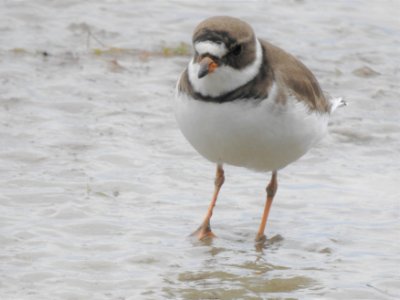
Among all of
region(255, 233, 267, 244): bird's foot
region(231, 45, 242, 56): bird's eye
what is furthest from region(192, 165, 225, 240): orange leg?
region(231, 45, 242, 56): bird's eye

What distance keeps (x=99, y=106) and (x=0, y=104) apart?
932 millimetres

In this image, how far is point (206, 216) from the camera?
25.4ft

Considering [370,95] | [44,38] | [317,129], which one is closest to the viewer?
[317,129]

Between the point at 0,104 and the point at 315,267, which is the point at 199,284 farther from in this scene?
the point at 0,104

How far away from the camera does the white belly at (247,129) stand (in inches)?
270

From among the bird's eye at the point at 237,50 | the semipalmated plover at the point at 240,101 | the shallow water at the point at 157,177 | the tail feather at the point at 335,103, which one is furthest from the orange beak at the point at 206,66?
the tail feather at the point at 335,103

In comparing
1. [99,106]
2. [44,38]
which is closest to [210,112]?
[99,106]

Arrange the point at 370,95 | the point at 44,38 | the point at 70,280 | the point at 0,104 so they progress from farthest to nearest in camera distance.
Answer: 1. the point at 44,38
2. the point at 370,95
3. the point at 0,104
4. the point at 70,280

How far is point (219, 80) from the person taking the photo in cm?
678

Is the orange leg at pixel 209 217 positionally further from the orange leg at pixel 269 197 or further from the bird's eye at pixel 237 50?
the bird's eye at pixel 237 50

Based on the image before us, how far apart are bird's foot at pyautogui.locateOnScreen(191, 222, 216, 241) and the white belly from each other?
502mm

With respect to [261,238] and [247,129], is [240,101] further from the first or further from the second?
[261,238]

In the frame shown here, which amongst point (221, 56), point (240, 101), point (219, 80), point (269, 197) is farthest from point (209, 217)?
point (221, 56)

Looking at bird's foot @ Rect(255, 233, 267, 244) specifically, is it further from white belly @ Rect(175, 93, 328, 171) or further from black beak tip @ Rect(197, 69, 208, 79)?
black beak tip @ Rect(197, 69, 208, 79)
